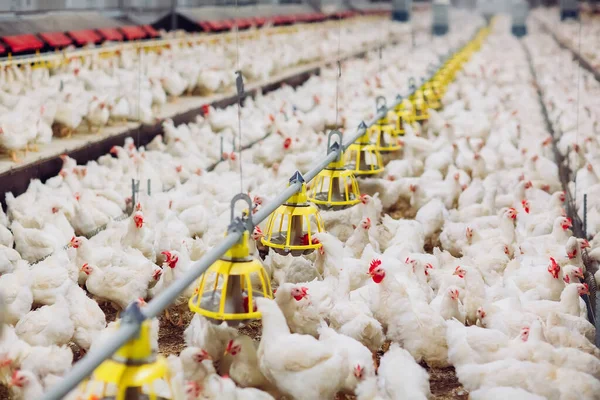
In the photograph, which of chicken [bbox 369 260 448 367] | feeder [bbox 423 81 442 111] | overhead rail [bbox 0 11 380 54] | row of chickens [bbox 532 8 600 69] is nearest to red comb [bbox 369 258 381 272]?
chicken [bbox 369 260 448 367]

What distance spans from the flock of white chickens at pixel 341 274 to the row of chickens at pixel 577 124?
13 centimetres

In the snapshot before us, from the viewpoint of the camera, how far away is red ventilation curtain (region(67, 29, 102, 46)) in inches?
559

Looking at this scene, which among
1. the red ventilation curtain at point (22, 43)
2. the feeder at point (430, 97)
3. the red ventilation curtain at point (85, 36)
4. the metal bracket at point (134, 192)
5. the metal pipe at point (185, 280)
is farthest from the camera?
the red ventilation curtain at point (85, 36)

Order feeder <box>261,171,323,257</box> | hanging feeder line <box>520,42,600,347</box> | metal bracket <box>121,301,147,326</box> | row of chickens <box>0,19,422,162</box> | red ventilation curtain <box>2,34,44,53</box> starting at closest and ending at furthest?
metal bracket <box>121,301,147,326</box> < feeder <box>261,171,323,257</box> < hanging feeder line <box>520,42,600,347</box> < row of chickens <box>0,19,422,162</box> < red ventilation curtain <box>2,34,44,53</box>

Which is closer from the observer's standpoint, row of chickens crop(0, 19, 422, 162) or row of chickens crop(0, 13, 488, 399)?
row of chickens crop(0, 13, 488, 399)

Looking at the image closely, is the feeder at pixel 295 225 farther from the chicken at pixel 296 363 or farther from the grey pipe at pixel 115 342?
the grey pipe at pixel 115 342

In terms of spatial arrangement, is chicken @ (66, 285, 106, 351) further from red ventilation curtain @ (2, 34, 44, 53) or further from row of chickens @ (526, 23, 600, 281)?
red ventilation curtain @ (2, 34, 44, 53)

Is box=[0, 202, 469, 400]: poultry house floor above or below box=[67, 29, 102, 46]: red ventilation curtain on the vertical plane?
below

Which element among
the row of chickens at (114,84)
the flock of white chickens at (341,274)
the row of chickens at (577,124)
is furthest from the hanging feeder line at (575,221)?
the row of chickens at (114,84)

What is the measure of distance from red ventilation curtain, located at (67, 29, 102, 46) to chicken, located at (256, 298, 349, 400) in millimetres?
12195

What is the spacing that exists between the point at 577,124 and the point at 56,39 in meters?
9.01

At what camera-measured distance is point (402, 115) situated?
8562 mm

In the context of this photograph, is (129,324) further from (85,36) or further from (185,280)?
(85,36)

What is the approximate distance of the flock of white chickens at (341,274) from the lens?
3.20 m
